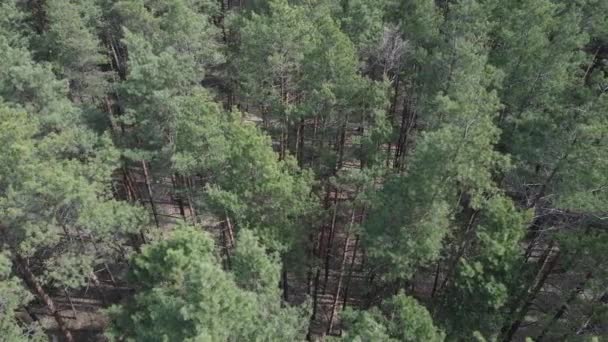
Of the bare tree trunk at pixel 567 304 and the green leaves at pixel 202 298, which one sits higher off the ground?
the green leaves at pixel 202 298

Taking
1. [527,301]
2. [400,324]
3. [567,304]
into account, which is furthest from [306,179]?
[567,304]

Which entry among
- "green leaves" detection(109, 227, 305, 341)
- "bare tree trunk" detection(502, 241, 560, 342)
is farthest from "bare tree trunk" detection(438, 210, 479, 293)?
"green leaves" detection(109, 227, 305, 341)

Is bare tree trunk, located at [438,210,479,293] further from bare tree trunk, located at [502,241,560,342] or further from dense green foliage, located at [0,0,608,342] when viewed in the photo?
bare tree trunk, located at [502,241,560,342]

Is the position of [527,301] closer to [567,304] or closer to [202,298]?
[567,304]

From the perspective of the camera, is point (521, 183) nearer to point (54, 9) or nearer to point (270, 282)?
point (270, 282)

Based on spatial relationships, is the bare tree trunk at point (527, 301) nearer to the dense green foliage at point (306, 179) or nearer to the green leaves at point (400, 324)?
the dense green foliage at point (306, 179)

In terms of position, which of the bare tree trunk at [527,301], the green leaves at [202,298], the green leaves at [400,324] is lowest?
the bare tree trunk at [527,301]

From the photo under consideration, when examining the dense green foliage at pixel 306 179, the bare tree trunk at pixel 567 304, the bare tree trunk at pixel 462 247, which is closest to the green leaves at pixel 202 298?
the dense green foliage at pixel 306 179

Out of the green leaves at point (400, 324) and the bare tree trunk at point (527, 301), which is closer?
the green leaves at point (400, 324)
